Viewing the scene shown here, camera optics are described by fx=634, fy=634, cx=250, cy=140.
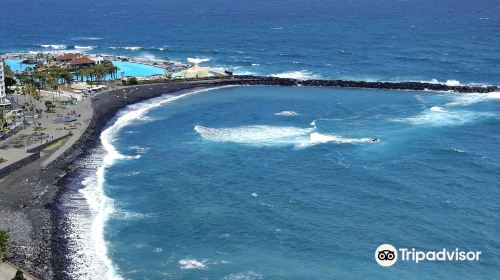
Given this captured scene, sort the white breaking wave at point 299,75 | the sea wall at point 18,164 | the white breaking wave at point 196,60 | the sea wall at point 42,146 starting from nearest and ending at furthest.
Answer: the sea wall at point 18,164 < the sea wall at point 42,146 < the white breaking wave at point 299,75 < the white breaking wave at point 196,60

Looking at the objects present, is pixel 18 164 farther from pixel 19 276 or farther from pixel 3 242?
pixel 19 276

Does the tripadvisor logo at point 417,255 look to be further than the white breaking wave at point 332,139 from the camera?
No

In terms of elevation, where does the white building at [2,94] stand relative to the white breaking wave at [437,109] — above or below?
above

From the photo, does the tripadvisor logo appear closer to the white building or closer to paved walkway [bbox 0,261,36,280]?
paved walkway [bbox 0,261,36,280]

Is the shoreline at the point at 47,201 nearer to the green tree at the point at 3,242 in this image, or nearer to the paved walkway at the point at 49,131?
the green tree at the point at 3,242

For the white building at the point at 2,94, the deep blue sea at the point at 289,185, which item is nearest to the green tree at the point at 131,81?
the deep blue sea at the point at 289,185

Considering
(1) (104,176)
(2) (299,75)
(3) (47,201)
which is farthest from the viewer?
(2) (299,75)

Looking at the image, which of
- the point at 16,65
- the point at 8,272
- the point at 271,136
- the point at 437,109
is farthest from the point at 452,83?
the point at 8,272
